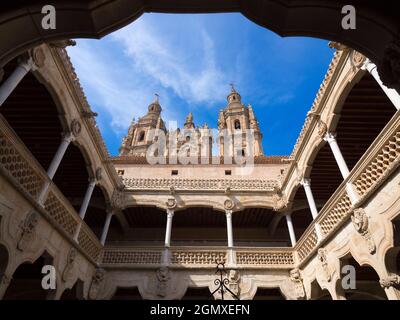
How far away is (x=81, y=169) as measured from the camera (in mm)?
11273

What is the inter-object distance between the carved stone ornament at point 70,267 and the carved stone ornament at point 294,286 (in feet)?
26.5

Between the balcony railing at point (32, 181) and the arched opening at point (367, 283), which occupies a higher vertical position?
the balcony railing at point (32, 181)

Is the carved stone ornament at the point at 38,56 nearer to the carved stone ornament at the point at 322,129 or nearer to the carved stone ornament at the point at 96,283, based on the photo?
the carved stone ornament at the point at 96,283

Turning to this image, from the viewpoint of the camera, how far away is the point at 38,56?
6.77m

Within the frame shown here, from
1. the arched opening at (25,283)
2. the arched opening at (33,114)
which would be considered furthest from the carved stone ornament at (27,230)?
the arched opening at (25,283)

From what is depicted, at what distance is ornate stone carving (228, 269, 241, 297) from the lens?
10.7m

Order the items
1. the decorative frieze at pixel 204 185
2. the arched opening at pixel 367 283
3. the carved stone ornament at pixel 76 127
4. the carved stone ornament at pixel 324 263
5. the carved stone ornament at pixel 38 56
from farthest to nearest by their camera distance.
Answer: the decorative frieze at pixel 204 185 → the carved stone ornament at pixel 76 127 → the arched opening at pixel 367 283 → the carved stone ornament at pixel 324 263 → the carved stone ornament at pixel 38 56

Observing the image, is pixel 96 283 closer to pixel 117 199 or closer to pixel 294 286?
pixel 117 199

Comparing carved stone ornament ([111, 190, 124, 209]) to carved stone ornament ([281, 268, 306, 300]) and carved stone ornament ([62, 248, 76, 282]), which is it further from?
carved stone ornament ([281, 268, 306, 300])

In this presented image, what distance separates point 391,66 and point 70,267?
9.88 metres

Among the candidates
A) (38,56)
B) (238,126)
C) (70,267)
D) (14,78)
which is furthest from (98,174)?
(238,126)

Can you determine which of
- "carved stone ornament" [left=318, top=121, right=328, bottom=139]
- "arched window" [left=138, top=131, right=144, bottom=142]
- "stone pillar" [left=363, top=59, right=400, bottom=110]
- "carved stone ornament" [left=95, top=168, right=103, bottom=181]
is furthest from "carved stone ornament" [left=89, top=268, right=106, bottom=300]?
"arched window" [left=138, top=131, right=144, bottom=142]

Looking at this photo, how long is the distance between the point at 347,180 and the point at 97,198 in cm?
1110

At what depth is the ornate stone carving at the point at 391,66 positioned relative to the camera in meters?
2.12
